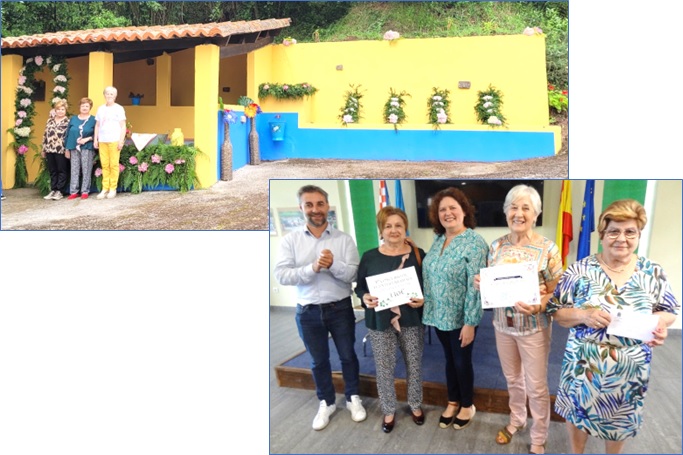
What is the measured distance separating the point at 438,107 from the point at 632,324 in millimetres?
3178

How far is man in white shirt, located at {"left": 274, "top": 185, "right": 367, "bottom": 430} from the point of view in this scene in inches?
91.3

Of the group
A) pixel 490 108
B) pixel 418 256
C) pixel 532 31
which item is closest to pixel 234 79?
pixel 490 108

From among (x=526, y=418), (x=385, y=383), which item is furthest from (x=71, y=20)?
(x=526, y=418)

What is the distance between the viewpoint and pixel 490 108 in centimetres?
464

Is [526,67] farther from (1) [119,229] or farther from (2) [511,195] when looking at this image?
(1) [119,229]

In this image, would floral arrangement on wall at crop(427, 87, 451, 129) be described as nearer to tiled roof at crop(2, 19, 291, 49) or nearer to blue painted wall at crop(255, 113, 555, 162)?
blue painted wall at crop(255, 113, 555, 162)

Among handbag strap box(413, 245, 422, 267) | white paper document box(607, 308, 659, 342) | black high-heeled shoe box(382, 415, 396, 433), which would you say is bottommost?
black high-heeled shoe box(382, 415, 396, 433)

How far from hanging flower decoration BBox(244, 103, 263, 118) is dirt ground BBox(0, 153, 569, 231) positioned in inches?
19.5

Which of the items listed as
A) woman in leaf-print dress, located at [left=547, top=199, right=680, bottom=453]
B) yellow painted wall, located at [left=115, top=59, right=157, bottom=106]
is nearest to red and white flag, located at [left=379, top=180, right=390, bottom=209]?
woman in leaf-print dress, located at [left=547, top=199, right=680, bottom=453]

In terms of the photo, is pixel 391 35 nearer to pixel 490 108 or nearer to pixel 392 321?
pixel 490 108

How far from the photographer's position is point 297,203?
7.72 ft

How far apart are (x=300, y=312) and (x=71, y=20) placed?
12.2 feet

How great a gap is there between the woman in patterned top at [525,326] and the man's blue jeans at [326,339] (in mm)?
599

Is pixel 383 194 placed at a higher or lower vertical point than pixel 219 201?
higher
